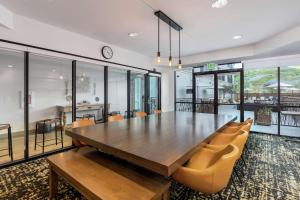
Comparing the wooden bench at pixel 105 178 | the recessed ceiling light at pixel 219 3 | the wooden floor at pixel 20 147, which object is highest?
the recessed ceiling light at pixel 219 3

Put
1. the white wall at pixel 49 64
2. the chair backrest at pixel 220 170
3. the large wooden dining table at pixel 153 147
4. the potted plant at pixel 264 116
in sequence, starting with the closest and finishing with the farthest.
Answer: the large wooden dining table at pixel 153 147 < the chair backrest at pixel 220 170 < the white wall at pixel 49 64 < the potted plant at pixel 264 116

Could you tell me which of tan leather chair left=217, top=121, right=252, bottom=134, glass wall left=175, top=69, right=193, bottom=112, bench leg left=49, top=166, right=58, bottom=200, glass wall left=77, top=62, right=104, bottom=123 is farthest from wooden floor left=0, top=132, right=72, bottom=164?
glass wall left=175, top=69, right=193, bottom=112

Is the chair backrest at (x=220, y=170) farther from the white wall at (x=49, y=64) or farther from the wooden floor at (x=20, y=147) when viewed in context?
the white wall at (x=49, y=64)

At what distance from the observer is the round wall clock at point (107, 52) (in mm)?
4465

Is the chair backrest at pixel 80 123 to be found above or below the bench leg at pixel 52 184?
above

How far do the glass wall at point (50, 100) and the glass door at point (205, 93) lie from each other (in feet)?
15.6

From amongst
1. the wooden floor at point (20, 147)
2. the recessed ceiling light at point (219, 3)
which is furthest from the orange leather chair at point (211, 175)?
the wooden floor at point (20, 147)

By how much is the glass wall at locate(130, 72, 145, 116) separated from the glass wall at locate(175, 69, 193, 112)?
1886 mm

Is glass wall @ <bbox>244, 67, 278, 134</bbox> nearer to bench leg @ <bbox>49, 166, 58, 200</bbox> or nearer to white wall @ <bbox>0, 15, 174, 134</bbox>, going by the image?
white wall @ <bbox>0, 15, 174, 134</bbox>

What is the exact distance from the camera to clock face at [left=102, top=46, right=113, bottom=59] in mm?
4492

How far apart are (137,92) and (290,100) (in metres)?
4.95

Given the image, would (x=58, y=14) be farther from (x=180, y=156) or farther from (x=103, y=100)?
(x=180, y=156)

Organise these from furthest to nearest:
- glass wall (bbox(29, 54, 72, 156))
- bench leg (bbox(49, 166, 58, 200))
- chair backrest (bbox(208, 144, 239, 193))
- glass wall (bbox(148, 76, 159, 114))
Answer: glass wall (bbox(148, 76, 159, 114)) < glass wall (bbox(29, 54, 72, 156)) < bench leg (bbox(49, 166, 58, 200)) < chair backrest (bbox(208, 144, 239, 193))

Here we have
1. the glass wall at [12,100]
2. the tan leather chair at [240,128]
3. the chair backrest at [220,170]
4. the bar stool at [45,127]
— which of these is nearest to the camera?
the chair backrest at [220,170]
